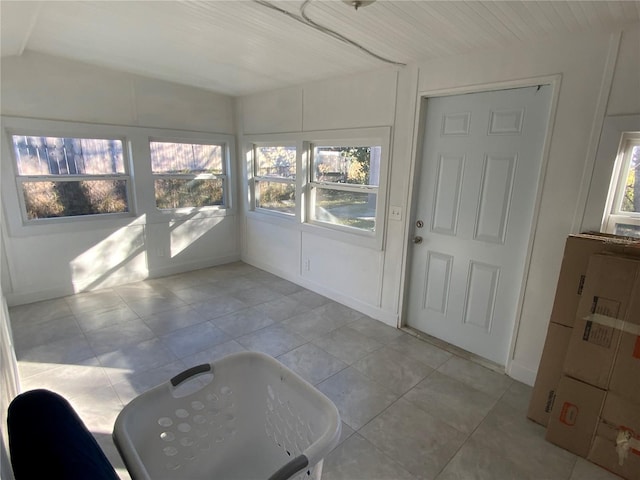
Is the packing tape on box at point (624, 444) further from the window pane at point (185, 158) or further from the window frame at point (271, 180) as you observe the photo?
the window pane at point (185, 158)

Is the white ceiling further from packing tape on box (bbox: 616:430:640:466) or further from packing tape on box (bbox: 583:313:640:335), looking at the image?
packing tape on box (bbox: 616:430:640:466)

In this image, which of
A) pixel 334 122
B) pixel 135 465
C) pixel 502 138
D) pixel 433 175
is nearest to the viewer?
pixel 135 465

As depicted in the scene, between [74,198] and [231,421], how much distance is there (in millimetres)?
3428

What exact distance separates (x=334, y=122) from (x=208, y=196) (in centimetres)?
230

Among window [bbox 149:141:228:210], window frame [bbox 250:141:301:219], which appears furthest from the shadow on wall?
window frame [bbox 250:141:301:219]

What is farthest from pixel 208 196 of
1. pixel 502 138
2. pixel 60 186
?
pixel 502 138

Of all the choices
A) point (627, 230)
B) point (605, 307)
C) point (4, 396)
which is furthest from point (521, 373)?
point (4, 396)

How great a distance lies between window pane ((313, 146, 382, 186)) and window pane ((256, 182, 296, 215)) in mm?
527

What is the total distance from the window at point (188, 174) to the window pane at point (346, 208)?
1735 mm

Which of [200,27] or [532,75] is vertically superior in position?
[200,27]

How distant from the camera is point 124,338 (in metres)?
2.90

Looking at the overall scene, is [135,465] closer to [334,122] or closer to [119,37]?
[119,37]

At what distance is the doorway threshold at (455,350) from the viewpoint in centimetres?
263

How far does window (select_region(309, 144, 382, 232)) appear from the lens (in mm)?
3309
